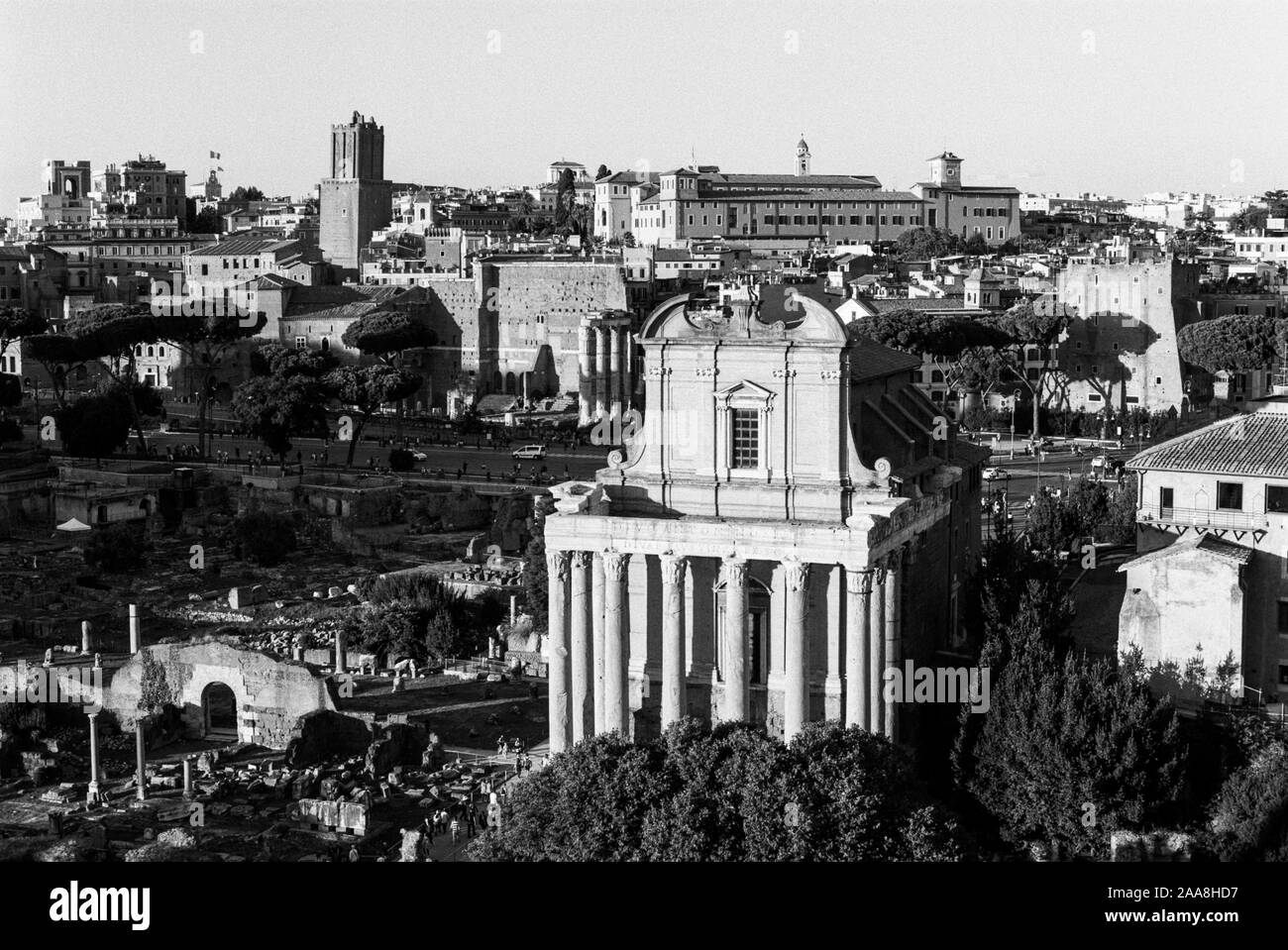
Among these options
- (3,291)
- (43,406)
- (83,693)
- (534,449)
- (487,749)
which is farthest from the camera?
(3,291)

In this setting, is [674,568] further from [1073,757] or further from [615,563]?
[1073,757]

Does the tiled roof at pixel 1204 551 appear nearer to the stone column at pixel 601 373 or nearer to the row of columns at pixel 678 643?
the row of columns at pixel 678 643

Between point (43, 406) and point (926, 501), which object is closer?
point (926, 501)

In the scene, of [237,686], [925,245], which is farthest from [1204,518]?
[925,245]

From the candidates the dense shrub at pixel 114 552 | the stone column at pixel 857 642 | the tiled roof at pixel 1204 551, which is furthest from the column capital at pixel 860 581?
the dense shrub at pixel 114 552

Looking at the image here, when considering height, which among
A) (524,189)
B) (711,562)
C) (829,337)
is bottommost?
(711,562)

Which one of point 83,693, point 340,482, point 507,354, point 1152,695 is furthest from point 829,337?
point 507,354
